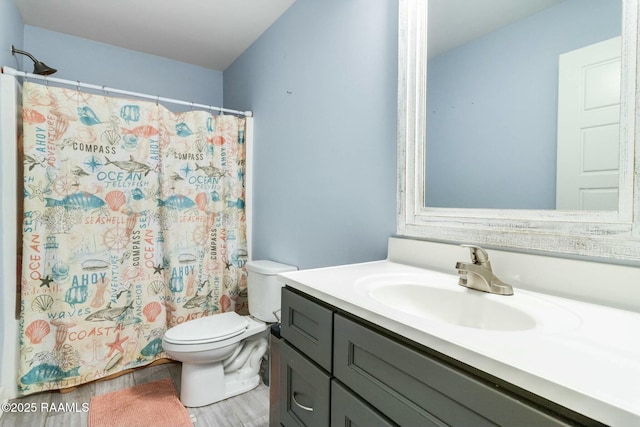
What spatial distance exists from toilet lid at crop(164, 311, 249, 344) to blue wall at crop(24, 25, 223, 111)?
1.98 m

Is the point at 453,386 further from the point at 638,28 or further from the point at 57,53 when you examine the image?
the point at 57,53

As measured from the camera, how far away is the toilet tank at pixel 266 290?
1981 millimetres

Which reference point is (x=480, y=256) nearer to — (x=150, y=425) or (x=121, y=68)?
(x=150, y=425)

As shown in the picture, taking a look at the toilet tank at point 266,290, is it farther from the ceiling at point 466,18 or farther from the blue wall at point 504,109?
the ceiling at point 466,18

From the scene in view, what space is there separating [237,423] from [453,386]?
1.45 meters

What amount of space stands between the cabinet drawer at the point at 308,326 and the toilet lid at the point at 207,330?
80cm

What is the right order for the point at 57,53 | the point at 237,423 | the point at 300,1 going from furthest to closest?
the point at 57,53
the point at 300,1
the point at 237,423

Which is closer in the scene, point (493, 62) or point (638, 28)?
point (638, 28)

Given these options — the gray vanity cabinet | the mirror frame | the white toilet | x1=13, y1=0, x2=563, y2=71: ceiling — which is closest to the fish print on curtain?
the white toilet

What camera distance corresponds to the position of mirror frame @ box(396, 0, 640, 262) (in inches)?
30.6

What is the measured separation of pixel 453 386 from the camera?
0.56m

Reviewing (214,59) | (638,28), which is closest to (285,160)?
(214,59)

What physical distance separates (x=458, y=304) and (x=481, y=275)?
12cm

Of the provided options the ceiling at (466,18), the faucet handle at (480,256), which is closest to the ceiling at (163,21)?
the ceiling at (466,18)
